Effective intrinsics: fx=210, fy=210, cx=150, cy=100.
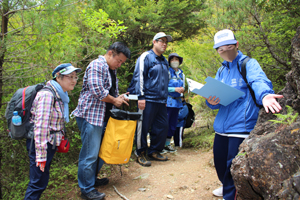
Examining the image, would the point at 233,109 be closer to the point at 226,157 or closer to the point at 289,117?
the point at 226,157

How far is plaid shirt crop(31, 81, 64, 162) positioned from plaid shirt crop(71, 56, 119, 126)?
0.52m

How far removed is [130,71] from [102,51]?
1651mm

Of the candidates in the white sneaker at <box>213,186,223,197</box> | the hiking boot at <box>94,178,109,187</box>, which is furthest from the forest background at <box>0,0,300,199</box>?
the white sneaker at <box>213,186,223,197</box>

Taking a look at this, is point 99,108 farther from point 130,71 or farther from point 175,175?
point 130,71

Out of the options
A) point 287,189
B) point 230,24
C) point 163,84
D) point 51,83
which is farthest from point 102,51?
point 287,189

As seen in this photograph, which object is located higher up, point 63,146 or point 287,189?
point 287,189

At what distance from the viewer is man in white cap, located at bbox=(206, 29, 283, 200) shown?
7.52ft

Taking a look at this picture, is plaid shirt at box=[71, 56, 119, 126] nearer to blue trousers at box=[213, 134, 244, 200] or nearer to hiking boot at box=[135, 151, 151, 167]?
blue trousers at box=[213, 134, 244, 200]

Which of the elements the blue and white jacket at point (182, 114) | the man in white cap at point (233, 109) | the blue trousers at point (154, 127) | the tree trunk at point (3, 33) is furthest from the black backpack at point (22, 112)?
the blue and white jacket at point (182, 114)

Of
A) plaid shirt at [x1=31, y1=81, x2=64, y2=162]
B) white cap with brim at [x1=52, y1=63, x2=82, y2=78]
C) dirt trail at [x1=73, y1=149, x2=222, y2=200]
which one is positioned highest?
white cap with brim at [x1=52, y1=63, x2=82, y2=78]

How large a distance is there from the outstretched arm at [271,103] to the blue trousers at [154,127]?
2.90 m

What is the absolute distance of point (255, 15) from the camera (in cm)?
479

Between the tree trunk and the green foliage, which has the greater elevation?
the tree trunk

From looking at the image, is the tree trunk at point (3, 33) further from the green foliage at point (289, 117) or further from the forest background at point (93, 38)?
the green foliage at point (289, 117)
